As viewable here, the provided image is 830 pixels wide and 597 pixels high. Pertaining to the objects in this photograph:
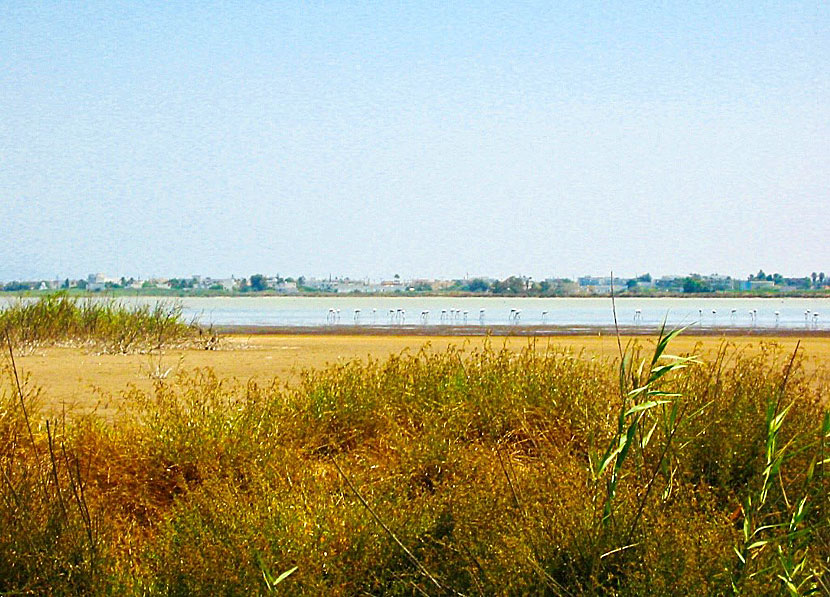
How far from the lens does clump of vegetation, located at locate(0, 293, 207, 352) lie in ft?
71.4

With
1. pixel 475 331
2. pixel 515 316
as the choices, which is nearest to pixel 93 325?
pixel 475 331

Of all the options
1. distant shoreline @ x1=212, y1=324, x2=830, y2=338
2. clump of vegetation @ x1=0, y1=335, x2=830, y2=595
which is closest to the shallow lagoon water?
distant shoreline @ x1=212, y1=324, x2=830, y2=338

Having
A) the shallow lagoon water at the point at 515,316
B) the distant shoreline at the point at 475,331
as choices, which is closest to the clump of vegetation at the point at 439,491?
the shallow lagoon water at the point at 515,316

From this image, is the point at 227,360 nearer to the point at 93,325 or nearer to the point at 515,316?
the point at 93,325

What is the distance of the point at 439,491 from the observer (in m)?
6.25

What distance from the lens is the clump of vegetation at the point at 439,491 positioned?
495 cm

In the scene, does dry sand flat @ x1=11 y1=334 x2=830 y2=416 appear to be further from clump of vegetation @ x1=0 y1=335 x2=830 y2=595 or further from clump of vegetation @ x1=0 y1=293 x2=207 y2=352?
clump of vegetation @ x1=0 y1=335 x2=830 y2=595

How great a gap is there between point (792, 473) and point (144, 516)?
4460mm

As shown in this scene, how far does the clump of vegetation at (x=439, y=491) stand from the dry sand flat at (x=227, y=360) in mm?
1790

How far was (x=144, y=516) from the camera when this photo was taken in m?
7.03

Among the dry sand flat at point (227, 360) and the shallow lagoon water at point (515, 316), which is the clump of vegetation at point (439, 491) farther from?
the shallow lagoon water at point (515, 316)

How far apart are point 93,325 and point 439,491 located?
59.4 feet

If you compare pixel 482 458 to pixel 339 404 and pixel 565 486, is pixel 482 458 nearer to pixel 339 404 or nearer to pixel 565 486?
pixel 565 486

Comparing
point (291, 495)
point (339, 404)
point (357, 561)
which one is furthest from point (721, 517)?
point (339, 404)
